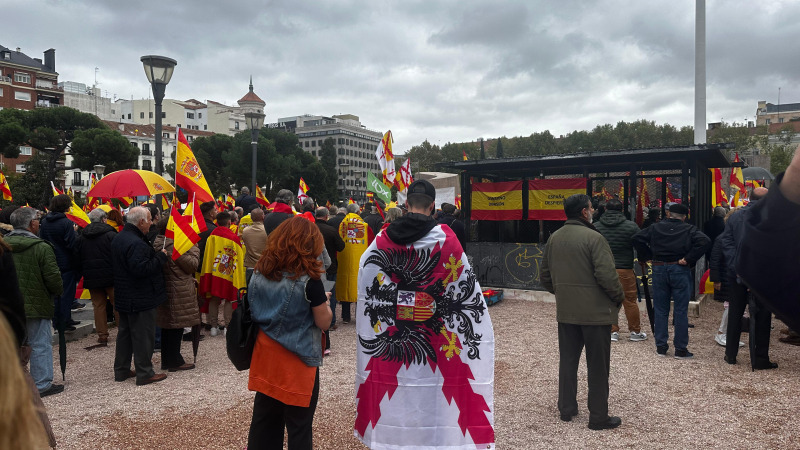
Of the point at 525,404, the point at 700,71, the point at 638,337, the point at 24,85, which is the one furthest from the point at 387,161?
the point at 24,85

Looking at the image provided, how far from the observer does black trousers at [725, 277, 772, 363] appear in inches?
270

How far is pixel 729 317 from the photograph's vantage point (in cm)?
714

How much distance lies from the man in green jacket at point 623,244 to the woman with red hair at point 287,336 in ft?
19.2

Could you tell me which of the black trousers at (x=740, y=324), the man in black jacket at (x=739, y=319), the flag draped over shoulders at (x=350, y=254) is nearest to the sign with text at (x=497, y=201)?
the flag draped over shoulders at (x=350, y=254)

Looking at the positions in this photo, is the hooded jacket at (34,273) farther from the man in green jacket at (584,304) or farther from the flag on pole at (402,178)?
the flag on pole at (402,178)

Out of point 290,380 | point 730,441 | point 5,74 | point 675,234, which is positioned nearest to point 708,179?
point 675,234

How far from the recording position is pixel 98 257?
8.02 meters

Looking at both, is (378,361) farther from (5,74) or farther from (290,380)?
(5,74)

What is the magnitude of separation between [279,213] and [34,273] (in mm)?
3004

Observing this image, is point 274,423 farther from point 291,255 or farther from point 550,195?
point 550,195

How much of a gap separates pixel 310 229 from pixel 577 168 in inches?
433

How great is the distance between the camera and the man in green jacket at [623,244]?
26.9 ft

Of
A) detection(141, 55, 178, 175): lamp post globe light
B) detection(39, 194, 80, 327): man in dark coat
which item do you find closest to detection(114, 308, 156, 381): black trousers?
detection(39, 194, 80, 327): man in dark coat

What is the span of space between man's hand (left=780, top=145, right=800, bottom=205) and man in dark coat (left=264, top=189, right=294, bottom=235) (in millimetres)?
6857
